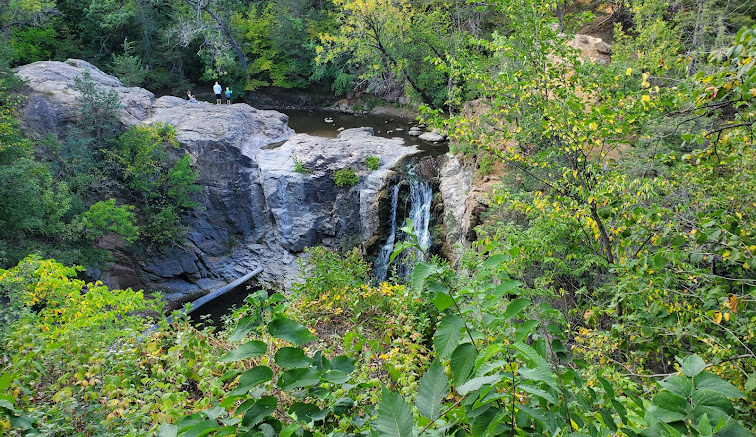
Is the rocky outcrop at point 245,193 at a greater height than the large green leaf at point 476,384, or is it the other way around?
the large green leaf at point 476,384

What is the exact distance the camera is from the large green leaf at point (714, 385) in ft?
4.02

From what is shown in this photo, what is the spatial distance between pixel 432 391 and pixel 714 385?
0.81 m

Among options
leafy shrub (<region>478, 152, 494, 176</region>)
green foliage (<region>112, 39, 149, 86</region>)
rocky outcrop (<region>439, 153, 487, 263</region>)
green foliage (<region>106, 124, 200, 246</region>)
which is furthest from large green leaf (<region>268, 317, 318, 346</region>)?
green foliage (<region>112, 39, 149, 86</region>)

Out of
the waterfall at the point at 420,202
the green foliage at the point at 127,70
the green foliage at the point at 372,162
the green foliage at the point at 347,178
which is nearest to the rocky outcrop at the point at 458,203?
the waterfall at the point at 420,202

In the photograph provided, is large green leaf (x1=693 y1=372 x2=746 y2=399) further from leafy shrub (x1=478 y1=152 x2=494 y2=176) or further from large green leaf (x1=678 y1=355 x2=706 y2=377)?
leafy shrub (x1=478 y1=152 x2=494 y2=176)

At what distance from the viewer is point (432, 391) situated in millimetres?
1229

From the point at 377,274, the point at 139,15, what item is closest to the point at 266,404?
the point at 377,274

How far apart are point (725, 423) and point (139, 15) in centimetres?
3017

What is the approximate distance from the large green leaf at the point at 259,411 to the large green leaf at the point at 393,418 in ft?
1.16

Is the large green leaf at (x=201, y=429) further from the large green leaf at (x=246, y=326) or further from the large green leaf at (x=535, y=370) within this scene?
the large green leaf at (x=535, y=370)

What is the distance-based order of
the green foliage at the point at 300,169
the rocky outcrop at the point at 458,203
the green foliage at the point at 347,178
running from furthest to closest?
the green foliage at the point at 300,169
the green foliage at the point at 347,178
the rocky outcrop at the point at 458,203

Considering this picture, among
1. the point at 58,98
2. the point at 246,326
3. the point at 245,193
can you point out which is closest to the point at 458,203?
the point at 245,193

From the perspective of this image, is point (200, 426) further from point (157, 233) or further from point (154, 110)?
point (154, 110)

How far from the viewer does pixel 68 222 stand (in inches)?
492
